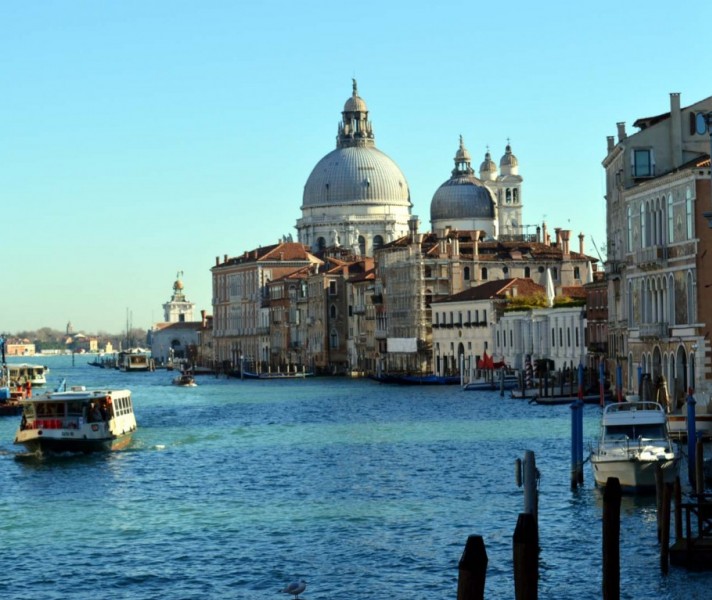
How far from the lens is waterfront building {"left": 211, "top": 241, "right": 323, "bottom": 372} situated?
144625mm

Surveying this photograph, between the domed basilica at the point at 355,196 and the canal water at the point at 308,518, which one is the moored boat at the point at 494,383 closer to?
the canal water at the point at 308,518

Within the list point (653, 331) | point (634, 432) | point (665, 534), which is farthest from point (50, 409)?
point (665, 534)

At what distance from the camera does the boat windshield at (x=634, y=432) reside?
2964 centimetres

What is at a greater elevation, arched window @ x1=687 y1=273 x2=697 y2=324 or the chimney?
the chimney

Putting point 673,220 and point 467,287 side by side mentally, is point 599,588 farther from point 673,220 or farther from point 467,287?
point 467,287

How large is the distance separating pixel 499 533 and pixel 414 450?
15.4 m

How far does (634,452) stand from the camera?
29.0 metres

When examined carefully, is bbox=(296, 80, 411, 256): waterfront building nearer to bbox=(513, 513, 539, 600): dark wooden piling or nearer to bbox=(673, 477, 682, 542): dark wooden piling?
bbox=(673, 477, 682, 542): dark wooden piling

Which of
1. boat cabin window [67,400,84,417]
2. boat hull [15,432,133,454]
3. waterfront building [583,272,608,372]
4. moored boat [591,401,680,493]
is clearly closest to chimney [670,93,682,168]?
waterfront building [583,272,608,372]

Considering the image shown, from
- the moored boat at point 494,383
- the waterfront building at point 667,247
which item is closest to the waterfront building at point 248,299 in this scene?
the moored boat at point 494,383

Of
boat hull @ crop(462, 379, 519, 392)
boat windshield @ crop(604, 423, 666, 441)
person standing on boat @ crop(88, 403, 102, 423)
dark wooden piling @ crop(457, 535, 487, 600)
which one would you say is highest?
boat hull @ crop(462, 379, 519, 392)

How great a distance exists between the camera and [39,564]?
2428cm

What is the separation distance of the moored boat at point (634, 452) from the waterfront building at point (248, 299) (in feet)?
348

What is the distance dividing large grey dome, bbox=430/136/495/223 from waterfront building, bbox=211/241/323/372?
10.1m
